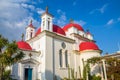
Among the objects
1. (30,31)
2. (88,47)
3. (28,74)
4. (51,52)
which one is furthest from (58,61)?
(30,31)

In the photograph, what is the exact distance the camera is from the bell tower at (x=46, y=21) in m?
28.8

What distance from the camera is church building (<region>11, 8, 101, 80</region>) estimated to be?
25781 millimetres

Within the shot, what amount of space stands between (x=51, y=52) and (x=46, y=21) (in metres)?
5.76

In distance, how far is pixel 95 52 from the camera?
30.9 meters

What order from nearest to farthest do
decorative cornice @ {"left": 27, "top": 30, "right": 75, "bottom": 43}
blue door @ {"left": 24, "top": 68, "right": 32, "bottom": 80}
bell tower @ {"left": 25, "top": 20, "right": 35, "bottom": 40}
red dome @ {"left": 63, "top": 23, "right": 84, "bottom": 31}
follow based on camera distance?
blue door @ {"left": 24, "top": 68, "right": 32, "bottom": 80}
decorative cornice @ {"left": 27, "top": 30, "right": 75, "bottom": 43}
bell tower @ {"left": 25, "top": 20, "right": 35, "bottom": 40}
red dome @ {"left": 63, "top": 23, "right": 84, "bottom": 31}

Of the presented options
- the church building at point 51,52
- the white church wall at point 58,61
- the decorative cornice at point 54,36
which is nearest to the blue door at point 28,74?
the church building at point 51,52

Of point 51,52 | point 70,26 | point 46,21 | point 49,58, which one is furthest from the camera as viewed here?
point 70,26

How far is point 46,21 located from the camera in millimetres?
28875

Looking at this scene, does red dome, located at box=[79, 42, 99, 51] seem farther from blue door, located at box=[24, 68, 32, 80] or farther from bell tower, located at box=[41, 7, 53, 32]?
blue door, located at box=[24, 68, 32, 80]

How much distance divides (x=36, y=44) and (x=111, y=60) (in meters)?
13.7

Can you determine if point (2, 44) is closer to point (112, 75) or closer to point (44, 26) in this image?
point (44, 26)

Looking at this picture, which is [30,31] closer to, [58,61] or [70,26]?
[70,26]

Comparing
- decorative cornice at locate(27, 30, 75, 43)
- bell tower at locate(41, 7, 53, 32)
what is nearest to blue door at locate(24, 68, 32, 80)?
decorative cornice at locate(27, 30, 75, 43)

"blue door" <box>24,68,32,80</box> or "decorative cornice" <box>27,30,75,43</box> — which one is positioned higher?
"decorative cornice" <box>27,30,75,43</box>
